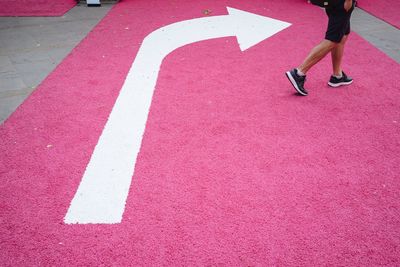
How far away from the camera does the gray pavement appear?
3.31 metres

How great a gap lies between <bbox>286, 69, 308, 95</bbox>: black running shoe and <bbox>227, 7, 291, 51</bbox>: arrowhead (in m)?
1.26

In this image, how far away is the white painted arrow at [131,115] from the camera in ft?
6.42

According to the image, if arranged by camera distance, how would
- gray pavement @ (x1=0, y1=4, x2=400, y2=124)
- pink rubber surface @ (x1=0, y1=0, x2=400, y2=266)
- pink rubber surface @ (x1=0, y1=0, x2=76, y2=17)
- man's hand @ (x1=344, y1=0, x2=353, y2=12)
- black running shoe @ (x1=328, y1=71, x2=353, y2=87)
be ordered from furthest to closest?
pink rubber surface @ (x1=0, y1=0, x2=76, y2=17) < gray pavement @ (x1=0, y1=4, x2=400, y2=124) < black running shoe @ (x1=328, y1=71, x2=353, y2=87) < man's hand @ (x1=344, y1=0, x2=353, y2=12) < pink rubber surface @ (x1=0, y1=0, x2=400, y2=266)

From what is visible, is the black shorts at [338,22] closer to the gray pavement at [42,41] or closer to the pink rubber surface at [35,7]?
the gray pavement at [42,41]

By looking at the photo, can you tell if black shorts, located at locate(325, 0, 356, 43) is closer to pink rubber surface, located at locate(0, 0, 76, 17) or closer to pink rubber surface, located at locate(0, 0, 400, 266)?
pink rubber surface, located at locate(0, 0, 400, 266)

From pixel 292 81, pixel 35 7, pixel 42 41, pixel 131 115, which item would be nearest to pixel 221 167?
pixel 131 115

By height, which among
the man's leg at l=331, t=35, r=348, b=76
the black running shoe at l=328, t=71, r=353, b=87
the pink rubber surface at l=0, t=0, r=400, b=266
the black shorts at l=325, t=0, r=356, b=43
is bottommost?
the pink rubber surface at l=0, t=0, r=400, b=266

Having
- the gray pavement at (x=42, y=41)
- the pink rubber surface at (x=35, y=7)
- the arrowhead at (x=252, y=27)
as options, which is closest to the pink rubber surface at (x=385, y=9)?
the gray pavement at (x=42, y=41)

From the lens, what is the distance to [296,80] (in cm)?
293

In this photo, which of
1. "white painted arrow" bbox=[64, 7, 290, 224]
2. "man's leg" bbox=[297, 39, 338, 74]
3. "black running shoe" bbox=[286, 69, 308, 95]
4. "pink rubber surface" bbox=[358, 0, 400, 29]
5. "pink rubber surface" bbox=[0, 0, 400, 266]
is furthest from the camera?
"pink rubber surface" bbox=[358, 0, 400, 29]

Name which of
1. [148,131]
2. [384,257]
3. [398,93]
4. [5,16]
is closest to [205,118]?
[148,131]

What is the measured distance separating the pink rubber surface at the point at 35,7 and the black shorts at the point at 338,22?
481cm

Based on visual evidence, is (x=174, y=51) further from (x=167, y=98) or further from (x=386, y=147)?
(x=386, y=147)

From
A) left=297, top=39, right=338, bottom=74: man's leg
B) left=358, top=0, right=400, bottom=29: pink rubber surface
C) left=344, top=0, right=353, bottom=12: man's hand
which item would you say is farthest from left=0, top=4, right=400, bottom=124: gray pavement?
left=344, top=0, right=353, bottom=12: man's hand
